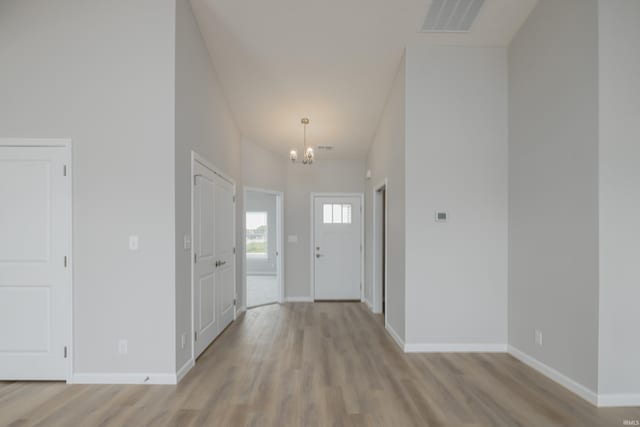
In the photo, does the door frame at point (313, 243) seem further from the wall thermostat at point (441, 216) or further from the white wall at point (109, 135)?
the white wall at point (109, 135)

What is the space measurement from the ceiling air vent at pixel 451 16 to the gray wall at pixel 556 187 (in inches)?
24.1

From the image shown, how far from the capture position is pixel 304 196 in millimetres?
6387

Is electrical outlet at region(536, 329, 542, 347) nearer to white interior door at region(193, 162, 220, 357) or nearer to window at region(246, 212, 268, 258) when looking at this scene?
white interior door at region(193, 162, 220, 357)

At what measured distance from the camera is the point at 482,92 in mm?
3680

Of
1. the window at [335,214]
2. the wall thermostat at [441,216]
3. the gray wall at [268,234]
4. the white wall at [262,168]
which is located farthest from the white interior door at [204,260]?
the gray wall at [268,234]

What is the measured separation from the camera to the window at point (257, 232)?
10758mm

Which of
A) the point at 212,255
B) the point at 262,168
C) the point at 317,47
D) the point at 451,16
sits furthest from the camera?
the point at 262,168

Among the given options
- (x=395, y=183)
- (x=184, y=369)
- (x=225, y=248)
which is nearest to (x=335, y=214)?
(x=395, y=183)

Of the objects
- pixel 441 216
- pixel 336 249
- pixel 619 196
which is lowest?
pixel 336 249

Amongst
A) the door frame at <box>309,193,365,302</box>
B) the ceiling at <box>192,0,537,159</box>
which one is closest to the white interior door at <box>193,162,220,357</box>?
the ceiling at <box>192,0,537,159</box>

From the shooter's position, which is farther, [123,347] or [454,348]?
[454,348]

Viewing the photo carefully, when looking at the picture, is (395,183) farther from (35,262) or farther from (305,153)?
(35,262)

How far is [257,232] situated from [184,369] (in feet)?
25.9

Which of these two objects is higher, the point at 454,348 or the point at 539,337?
the point at 539,337
